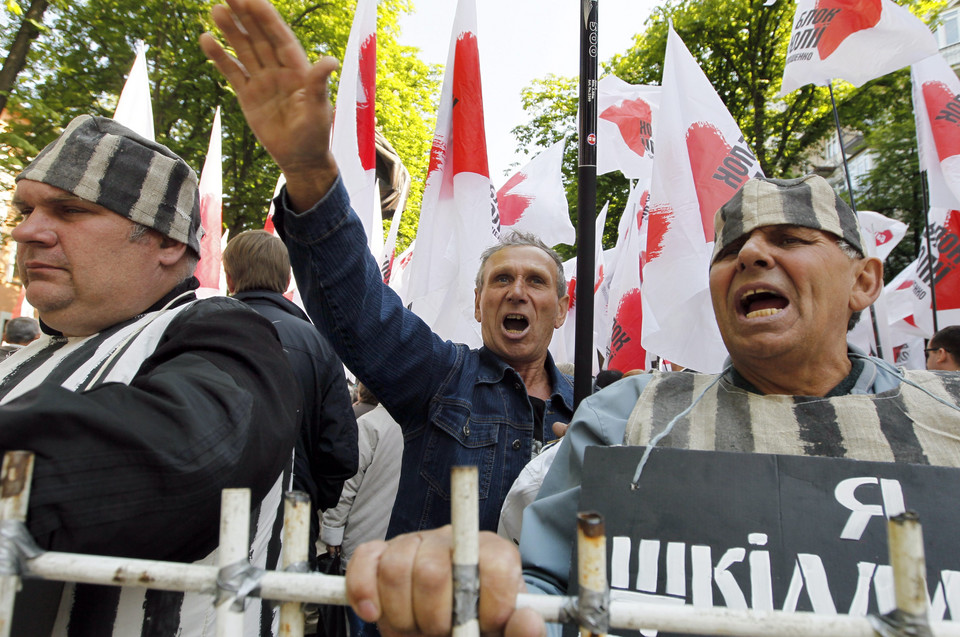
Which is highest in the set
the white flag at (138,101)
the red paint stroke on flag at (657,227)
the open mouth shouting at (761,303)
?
the white flag at (138,101)

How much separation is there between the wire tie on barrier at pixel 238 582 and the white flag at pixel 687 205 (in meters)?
2.78

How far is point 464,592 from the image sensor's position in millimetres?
732

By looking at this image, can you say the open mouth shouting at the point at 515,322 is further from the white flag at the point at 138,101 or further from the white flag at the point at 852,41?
the white flag at the point at 138,101

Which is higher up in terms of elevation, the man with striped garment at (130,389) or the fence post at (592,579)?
the man with striped garment at (130,389)

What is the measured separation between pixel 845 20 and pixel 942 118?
118cm

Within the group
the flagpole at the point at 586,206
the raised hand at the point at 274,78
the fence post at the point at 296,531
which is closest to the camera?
the fence post at the point at 296,531

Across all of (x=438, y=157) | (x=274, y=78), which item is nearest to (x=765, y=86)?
(x=438, y=157)

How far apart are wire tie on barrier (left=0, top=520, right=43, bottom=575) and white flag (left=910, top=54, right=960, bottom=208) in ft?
19.8

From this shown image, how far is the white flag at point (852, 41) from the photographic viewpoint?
15.7ft

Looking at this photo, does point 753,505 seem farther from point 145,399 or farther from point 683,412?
point 145,399

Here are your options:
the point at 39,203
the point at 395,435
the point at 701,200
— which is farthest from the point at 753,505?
the point at 701,200

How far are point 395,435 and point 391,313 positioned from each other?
1265mm

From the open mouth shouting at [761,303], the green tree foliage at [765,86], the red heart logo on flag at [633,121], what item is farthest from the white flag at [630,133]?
the green tree foliage at [765,86]

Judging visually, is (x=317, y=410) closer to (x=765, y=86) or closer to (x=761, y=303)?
(x=761, y=303)
